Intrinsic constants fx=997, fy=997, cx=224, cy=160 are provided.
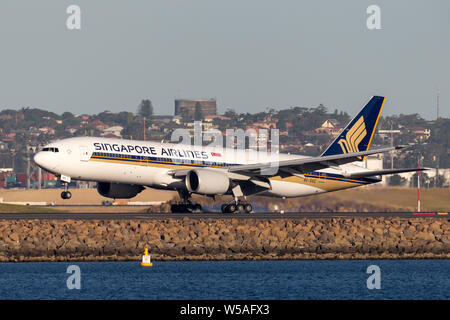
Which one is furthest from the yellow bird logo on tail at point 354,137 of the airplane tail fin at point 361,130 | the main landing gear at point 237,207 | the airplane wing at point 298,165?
the main landing gear at point 237,207

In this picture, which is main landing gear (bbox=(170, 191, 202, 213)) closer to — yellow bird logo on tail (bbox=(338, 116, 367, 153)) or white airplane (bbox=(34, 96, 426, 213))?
white airplane (bbox=(34, 96, 426, 213))

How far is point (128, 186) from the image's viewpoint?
63.3 m

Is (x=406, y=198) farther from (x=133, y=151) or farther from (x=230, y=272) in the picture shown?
(x=230, y=272)

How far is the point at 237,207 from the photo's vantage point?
62.5 meters

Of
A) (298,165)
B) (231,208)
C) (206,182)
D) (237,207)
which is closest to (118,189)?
(206,182)

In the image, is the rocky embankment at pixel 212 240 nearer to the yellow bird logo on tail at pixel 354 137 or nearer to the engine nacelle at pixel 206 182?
the engine nacelle at pixel 206 182

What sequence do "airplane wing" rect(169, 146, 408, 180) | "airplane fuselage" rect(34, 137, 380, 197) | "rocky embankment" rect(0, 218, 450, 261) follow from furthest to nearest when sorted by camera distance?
"airplane wing" rect(169, 146, 408, 180)
"airplane fuselage" rect(34, 137, 380, 197)
"rocky embankment" rect(0, 218, 450, 261)

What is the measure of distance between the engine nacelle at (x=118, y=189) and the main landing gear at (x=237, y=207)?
18.5 ft

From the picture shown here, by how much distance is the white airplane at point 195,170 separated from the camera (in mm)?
58938

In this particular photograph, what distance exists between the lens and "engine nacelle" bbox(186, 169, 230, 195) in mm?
59094

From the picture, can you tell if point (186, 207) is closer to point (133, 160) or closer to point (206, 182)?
point (206, 182)

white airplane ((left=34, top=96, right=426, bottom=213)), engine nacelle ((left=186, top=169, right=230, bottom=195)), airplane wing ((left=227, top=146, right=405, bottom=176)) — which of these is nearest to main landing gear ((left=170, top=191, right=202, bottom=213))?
white airplane ((left=34, top=96, right=426, bottom=213))

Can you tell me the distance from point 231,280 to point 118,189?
2269 centimetres

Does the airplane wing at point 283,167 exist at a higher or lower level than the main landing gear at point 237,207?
higher
